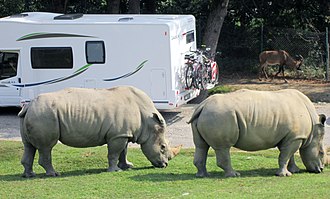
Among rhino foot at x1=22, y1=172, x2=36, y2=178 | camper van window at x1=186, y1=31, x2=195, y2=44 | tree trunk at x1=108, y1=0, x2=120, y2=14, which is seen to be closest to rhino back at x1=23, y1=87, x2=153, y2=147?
rhino foot at x1=22, y1=172, x2=36, y2=178

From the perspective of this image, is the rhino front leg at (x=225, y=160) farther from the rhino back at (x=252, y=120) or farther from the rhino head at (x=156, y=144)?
the rhino head at (x=156, y=144)

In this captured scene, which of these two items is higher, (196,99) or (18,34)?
(18,34)

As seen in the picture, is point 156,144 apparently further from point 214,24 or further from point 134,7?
point 134,7

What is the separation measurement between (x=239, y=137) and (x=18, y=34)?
11241 mm

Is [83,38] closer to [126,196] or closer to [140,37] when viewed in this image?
[140,37]

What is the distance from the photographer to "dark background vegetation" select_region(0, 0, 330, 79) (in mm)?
29656

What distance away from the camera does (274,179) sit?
12734 mm

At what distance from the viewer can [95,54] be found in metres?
21.9

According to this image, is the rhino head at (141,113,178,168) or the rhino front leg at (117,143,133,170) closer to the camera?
the rhino head at (141,113,178,168)

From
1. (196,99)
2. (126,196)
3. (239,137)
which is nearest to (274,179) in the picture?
(239,137)

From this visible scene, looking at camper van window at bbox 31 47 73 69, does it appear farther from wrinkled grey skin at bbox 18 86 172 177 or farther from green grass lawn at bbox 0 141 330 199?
wrinkled grey skin at bbox 18 86 172 177

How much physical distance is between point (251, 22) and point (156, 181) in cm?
2002

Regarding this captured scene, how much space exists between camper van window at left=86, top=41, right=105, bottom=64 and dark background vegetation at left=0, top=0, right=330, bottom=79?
748 centimetres

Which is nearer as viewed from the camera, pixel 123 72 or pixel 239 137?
pixel 239 137
